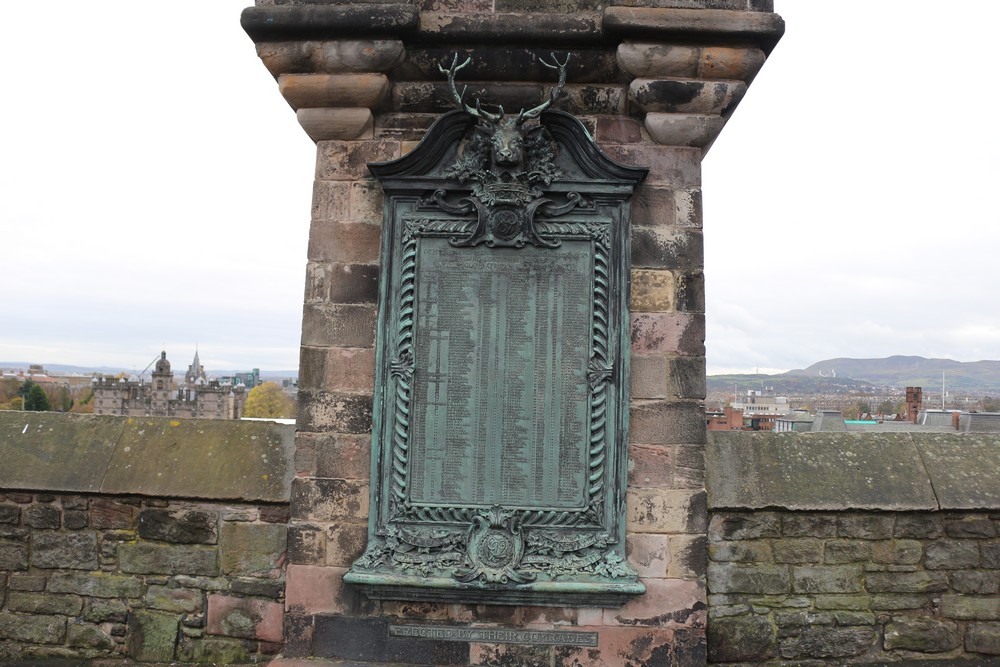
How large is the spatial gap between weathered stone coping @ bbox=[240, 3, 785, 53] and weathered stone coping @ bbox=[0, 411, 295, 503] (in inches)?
84.8

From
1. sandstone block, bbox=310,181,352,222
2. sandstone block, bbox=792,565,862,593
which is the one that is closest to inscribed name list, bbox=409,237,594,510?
sandstone block, bbox=310,181,352,222

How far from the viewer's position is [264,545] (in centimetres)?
423

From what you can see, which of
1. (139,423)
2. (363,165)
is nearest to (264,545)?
(139,423)

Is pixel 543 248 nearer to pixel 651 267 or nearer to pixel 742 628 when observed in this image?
pixel 651 267

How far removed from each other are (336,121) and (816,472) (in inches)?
126

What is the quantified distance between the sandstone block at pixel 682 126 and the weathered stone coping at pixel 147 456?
259 centimetres

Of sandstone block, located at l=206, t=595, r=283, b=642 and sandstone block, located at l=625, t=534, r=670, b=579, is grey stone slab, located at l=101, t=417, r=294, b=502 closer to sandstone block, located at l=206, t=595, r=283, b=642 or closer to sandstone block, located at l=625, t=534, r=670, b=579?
sandstone block, located at l=206, t=595, r=283, b=642

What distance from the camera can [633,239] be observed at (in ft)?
13.4

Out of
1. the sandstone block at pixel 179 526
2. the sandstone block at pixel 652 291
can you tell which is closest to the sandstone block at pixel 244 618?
the sandstone block at pixel 179 526

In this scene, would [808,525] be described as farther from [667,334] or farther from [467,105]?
[467,105]

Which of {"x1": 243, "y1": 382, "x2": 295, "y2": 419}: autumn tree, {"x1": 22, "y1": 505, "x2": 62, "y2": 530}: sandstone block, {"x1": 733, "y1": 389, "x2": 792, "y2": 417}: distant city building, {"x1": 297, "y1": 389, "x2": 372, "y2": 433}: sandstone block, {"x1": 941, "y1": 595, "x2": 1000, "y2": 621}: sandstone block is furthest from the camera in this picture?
{"x1": 243, "y1": 382, "x2": 295, "y2": 419}: autumn tree

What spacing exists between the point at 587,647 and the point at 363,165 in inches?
109

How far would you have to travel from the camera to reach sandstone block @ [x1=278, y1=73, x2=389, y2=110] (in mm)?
4004

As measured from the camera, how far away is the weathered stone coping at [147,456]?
4215 millimetres
